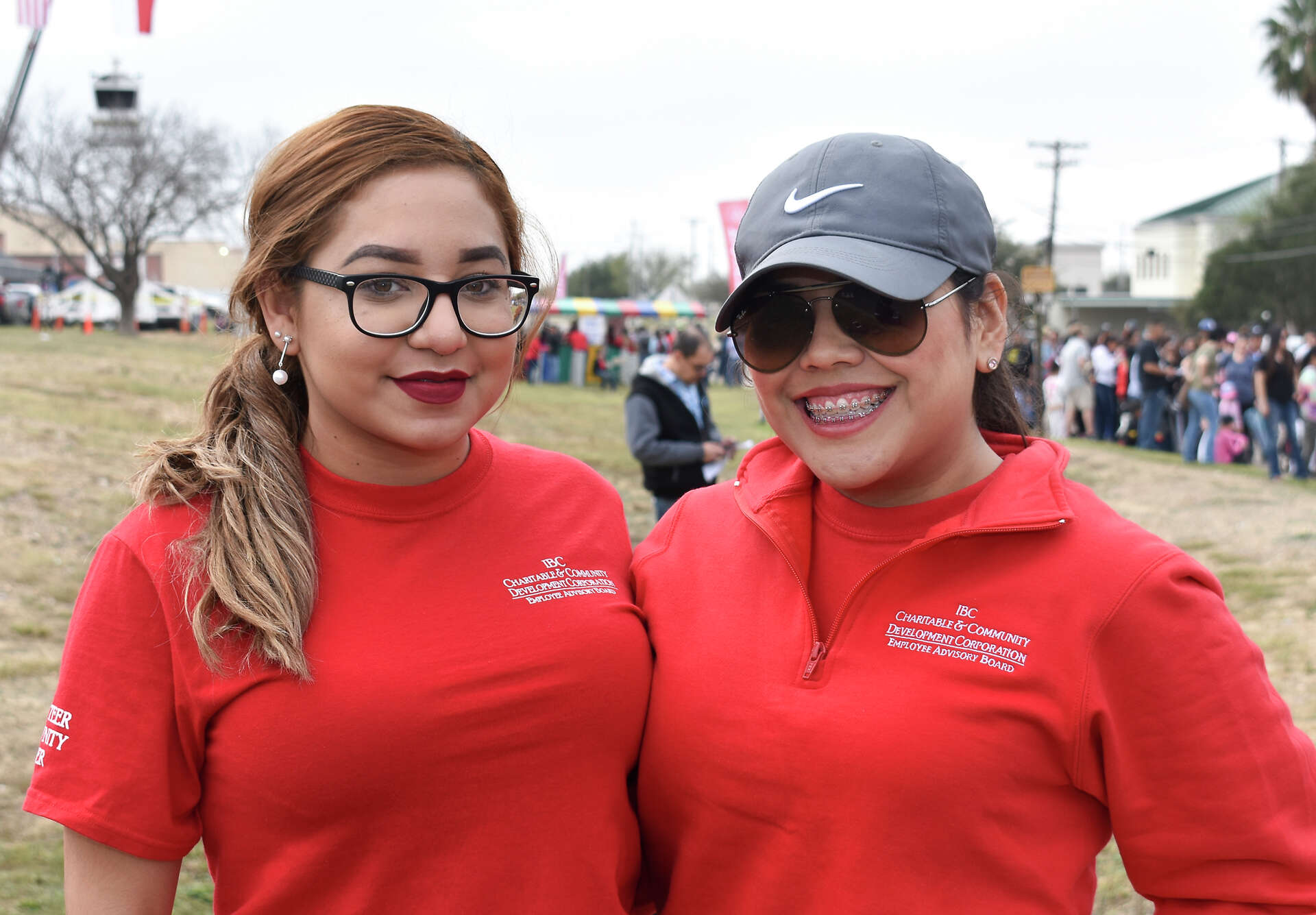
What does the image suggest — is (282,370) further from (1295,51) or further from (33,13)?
(1295,51)

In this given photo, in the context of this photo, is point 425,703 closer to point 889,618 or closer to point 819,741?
point 819,741

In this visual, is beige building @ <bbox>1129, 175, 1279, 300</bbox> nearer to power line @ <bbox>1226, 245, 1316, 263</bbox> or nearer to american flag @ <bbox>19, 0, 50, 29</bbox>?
power line @ <bbox>1226, 245, 1316, 263</bbox>

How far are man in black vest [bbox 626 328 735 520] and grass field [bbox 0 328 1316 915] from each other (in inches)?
73.5

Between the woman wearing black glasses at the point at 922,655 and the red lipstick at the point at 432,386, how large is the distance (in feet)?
1.75

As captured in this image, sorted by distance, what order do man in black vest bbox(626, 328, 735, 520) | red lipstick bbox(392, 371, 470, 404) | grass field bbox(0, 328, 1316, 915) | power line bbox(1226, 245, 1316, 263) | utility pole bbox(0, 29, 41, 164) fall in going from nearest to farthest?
red lipstick bbox(392, 371, 470, 404) < grass field bbox(0, 328, 1316, 915) < man in black vest bbox(626, 328, 735, 520) < utility pole bbox(0, 29, 41, 164) < power line bbox(1226, 245, 1316, 263)

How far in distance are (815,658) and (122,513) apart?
8.53 metres

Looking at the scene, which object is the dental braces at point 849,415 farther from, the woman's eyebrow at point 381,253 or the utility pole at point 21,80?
the utility pole at point 21,80

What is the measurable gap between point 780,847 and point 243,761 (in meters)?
0.92

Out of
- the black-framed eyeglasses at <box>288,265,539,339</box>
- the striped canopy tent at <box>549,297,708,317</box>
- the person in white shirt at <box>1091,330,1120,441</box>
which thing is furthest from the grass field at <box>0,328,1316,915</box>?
the striped canopy tent at <box>549,297,708,317</box>

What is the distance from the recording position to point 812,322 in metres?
1.96

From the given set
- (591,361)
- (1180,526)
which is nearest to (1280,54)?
(591,361)

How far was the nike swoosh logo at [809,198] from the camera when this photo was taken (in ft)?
6.28

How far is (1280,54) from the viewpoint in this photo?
3531 cm

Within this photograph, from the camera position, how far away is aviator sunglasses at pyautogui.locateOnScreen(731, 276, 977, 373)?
188 cm
